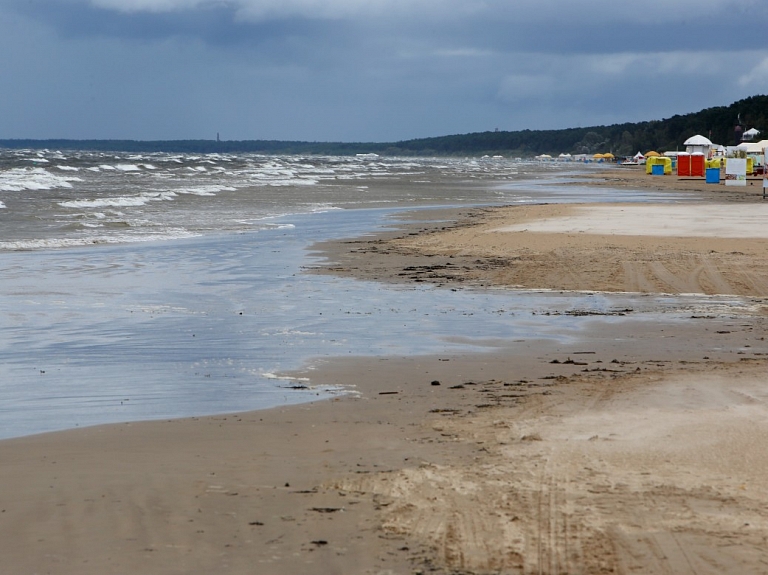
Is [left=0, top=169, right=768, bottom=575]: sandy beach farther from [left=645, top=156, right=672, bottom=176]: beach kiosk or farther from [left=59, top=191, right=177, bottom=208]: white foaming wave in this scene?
[left=645, top=156, right=672, bottom=176]: beach kiosk

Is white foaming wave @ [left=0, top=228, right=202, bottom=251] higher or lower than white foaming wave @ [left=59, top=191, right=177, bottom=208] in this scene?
lower

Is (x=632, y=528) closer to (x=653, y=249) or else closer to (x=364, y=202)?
(x=653, y=249)

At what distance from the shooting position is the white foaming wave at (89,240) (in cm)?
1978

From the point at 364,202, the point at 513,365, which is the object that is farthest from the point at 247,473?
the point at 364,202

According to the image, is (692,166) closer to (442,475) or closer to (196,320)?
(196,320)

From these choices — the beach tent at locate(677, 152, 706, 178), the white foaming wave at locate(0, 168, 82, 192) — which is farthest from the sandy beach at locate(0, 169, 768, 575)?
the beach tent at locate(677, 152, 706, 178)

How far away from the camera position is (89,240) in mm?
21062

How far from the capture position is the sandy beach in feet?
13.7

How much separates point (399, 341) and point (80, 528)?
5359 mm

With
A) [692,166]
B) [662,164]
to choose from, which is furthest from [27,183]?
[662,164]

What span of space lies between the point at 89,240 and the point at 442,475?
17.3m

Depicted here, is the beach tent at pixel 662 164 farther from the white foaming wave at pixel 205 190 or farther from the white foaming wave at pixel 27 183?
the white foaming wave at pixel 27 183

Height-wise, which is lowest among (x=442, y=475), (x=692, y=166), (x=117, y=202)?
(x=442, y=475)

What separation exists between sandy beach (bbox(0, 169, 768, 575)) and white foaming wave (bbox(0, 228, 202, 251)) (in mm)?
12995
